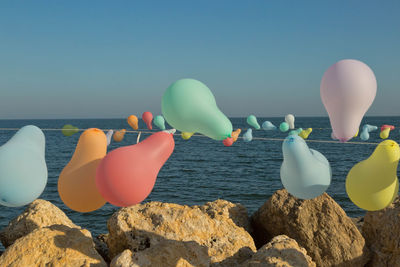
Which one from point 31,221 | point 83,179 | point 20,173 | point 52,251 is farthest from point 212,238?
point 31,221

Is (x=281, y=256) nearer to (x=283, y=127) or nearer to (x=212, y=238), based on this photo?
(x=212, y=238)

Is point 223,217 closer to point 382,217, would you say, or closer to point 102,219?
point 382,217

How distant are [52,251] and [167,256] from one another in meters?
1.38

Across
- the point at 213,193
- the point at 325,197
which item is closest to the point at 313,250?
the point at 325,197

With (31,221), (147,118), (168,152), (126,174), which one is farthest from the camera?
(31,221)

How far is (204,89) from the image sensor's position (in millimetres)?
3047

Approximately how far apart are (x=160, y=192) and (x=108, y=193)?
12998 mm

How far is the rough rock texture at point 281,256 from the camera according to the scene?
14.0 ft

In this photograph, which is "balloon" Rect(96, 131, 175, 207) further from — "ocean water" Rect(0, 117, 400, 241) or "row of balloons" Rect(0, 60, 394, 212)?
"ocean water" Rect(0, 117, 400, 241)

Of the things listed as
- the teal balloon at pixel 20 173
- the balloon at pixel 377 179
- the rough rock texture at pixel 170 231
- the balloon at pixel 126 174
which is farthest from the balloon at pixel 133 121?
the balloon at pixel 377 179

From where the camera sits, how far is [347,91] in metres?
3.07

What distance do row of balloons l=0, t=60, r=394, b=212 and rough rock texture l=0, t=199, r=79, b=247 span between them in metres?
3.12

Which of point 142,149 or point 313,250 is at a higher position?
point 142,149

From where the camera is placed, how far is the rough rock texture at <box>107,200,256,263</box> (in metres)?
4.71
